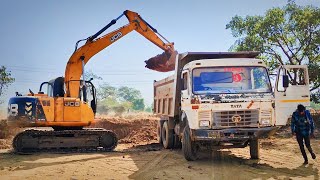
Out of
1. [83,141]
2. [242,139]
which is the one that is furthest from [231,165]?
[83,141]

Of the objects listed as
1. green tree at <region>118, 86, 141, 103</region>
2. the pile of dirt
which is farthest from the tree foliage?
the pile of dirt

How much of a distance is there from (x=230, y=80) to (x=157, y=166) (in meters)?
3.55

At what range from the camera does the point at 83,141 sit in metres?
14.5

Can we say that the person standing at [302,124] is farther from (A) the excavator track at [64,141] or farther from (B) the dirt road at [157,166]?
(A) the excavator track at [64,141]

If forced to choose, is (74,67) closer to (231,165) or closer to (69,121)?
(69,121)

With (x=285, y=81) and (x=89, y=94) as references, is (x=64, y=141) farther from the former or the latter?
(x=285, y=81)

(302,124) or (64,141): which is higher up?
(302,124)

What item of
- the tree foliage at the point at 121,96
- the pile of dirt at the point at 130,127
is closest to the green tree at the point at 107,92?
the tree foliage at the point at 121,96

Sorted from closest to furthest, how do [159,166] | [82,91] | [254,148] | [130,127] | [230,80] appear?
[159,166], [230,80], [254,148], [82,91], [130,127]

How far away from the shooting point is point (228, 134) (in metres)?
10.4

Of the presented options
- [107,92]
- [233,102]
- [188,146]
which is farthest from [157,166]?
[107,92]

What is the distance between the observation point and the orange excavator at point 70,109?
531 inches

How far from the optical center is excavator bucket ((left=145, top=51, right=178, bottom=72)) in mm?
15686

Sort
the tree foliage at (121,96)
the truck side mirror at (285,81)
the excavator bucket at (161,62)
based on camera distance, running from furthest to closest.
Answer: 1. the tree foliage at (121,96)
2. the excavator bucket at (161,62)
3. the truck side mirror at (285,81)
